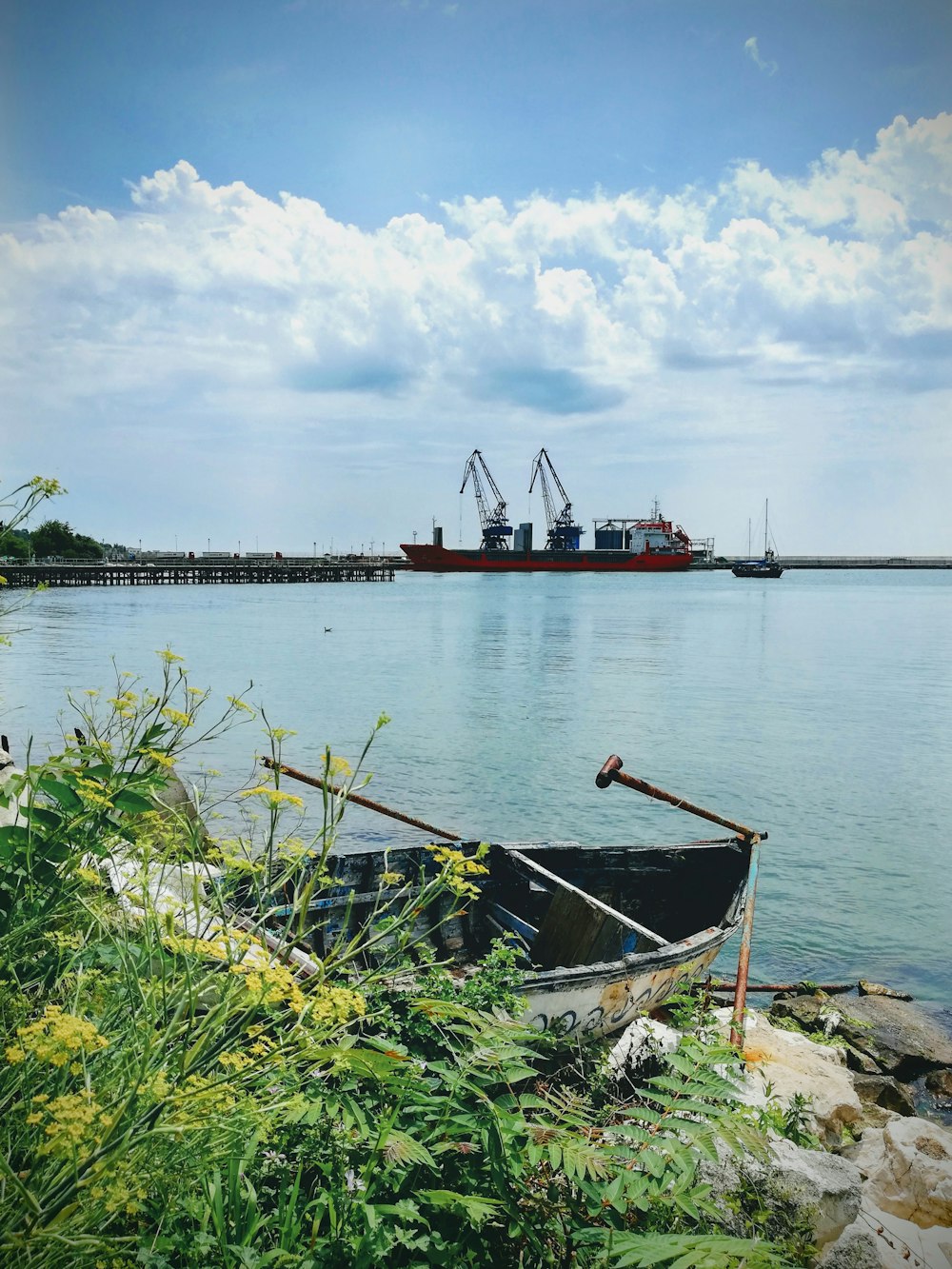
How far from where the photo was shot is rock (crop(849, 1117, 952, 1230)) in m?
4.59

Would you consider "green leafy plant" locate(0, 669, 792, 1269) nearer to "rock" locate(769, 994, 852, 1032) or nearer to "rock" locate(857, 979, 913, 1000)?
"rock" locate(769, 994, 852, 1032)

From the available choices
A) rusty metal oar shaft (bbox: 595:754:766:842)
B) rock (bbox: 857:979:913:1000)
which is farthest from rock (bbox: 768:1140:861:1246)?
rock (bbox: 857:979:913:1000)

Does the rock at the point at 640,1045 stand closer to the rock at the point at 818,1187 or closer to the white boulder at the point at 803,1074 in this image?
the white boulder at the point at 803,1074

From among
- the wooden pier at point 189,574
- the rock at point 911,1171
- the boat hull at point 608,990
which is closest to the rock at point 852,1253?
the rock at point 911,1171

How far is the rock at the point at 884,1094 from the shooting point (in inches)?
296

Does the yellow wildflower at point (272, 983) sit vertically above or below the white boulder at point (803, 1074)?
above

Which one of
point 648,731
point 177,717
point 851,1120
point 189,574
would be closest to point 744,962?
point 851,1120

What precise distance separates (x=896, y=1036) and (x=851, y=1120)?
2.87 metres

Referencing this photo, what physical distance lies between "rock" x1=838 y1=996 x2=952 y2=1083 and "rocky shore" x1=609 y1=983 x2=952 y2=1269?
16 millimetres

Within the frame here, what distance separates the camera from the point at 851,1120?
666 centimetres

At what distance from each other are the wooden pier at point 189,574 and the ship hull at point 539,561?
860cm

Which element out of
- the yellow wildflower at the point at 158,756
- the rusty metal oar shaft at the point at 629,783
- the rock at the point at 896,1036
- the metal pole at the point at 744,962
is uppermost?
the yellow wildflower at the point at 158,756

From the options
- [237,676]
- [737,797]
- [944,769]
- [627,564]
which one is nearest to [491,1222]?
[737,797]

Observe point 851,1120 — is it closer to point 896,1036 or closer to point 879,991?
point 896,1036
